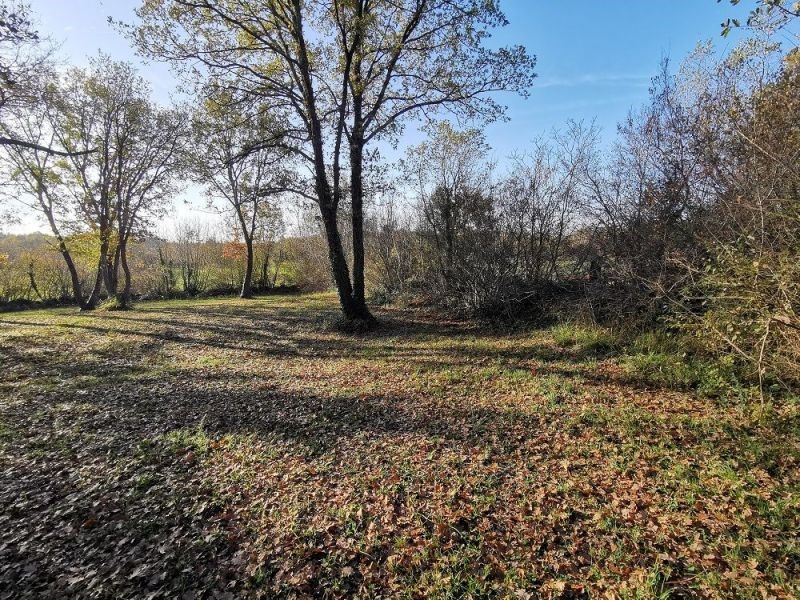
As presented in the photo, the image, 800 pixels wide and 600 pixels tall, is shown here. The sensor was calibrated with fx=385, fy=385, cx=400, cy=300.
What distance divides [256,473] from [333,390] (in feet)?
9.37

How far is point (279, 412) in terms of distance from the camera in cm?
676

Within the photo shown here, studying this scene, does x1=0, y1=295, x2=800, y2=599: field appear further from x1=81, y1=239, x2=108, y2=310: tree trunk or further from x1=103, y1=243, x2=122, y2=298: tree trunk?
x1=103, y1=243, x2=122, y2=298: tree trunk

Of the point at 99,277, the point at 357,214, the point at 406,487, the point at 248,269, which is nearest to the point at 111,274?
the point at 99,277

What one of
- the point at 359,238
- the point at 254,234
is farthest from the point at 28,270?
the point at 359,238

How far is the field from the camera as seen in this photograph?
3162 mm

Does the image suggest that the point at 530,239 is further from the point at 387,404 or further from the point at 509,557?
the point at 509,557

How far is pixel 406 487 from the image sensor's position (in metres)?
4.36

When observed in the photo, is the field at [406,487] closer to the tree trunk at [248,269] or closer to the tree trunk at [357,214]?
the tree trunk at [357,214]

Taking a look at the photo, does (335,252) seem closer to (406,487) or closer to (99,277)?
(406,487)

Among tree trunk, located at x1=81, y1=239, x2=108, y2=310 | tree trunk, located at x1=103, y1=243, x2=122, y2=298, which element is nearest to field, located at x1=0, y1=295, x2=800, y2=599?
tree trunk, located at x1=81, y1=239, x2=108, y2=310

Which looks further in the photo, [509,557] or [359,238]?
[359,238]

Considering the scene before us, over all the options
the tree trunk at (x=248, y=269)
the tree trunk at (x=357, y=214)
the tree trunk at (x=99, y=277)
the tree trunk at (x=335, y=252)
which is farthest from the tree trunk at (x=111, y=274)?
the tree trunk at (x=357, y=214)

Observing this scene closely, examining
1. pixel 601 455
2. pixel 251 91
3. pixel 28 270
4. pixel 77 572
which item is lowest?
pixel 77 572

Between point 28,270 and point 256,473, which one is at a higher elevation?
point 28,270
